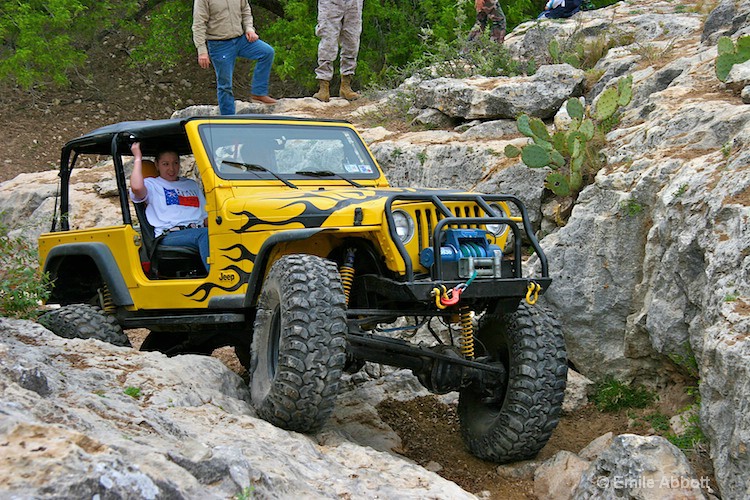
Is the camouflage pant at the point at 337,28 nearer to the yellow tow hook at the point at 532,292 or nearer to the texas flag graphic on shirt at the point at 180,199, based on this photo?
the texas flag graphic on shirt at the point at 180,199

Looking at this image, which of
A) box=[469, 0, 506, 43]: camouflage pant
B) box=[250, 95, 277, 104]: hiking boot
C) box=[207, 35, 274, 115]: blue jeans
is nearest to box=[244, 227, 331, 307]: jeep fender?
box=[207, 35, 274, 115]: blue jeans

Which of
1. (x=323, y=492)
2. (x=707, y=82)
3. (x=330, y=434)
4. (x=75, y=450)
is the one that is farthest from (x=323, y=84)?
(x=75, y=450)

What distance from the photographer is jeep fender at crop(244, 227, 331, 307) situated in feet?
14.4

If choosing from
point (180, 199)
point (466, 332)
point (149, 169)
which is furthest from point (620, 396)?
point (149, 169)

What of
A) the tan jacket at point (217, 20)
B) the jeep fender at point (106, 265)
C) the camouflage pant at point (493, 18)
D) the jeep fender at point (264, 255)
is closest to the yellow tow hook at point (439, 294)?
the jeep fender at point (264, 255)

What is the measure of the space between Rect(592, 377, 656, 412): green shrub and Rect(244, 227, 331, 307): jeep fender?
271cm

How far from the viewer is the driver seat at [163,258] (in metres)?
5.55

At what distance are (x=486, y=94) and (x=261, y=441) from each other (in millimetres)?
6498

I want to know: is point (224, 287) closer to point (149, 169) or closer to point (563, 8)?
point (149, 169)

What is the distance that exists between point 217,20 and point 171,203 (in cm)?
472

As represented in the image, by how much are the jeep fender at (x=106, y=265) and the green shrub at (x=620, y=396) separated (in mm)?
3430

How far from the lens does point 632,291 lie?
6.04 m

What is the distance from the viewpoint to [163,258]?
5.67 metres

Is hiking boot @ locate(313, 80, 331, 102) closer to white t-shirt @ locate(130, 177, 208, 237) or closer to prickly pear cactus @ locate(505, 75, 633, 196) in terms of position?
prickly pear cactus @ locate(505, 75, 633, 196)
